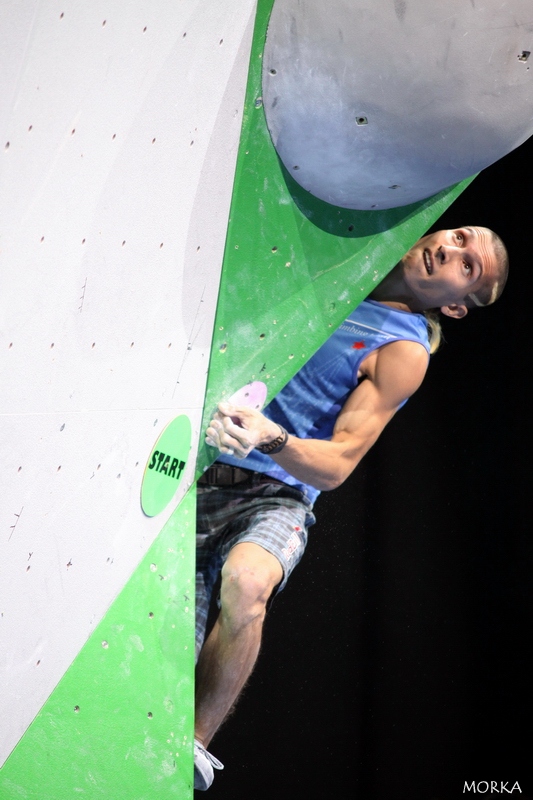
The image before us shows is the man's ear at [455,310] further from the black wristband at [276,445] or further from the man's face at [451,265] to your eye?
the black wristband at [276,445]

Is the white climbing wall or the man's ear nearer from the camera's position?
the white climbing wall

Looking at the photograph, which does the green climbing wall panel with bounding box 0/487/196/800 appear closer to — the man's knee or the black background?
the man's knee

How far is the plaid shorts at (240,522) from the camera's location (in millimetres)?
1656

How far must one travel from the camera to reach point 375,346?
1.78m

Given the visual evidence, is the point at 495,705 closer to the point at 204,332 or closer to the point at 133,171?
the point at 204,332

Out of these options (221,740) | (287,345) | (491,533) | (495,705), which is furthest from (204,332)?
(495,705)

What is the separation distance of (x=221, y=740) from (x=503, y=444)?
45.8 inches

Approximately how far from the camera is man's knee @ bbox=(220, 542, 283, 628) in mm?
1491

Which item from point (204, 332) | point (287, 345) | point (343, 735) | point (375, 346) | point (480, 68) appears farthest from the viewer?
point (343, 735)

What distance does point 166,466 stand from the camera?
1.28 meters

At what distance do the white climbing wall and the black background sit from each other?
4.21 feet

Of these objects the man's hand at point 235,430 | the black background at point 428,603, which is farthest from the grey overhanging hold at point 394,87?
the black background at point 428,603
